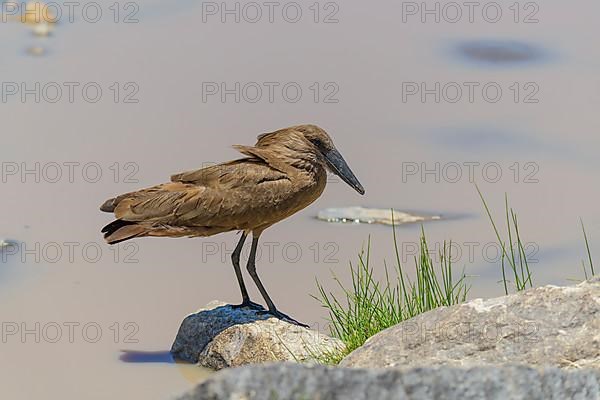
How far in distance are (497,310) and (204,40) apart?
990cm

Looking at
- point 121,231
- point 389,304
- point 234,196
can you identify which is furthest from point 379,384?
point 121,231

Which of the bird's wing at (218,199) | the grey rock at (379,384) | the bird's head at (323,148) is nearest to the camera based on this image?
the grey rock at (379,384)

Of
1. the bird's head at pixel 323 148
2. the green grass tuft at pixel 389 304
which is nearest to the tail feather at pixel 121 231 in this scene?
the bird's head at pixel 323 148

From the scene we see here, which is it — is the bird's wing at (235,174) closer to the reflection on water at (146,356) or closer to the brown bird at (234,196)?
the brown bird at (234,196)

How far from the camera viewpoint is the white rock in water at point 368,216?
11211 mm

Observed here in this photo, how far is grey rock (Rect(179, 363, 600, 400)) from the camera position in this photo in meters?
3.26

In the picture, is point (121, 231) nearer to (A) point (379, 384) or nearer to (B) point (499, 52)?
(A) point (379, 384)

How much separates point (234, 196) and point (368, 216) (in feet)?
11.0

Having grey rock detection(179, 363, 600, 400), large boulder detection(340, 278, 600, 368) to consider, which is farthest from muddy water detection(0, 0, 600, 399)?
grey rock detection(179, 363, 600, 400)

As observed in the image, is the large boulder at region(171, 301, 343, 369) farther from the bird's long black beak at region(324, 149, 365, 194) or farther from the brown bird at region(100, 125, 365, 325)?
the bird's long black beak at region(324, 149, 365, 194)

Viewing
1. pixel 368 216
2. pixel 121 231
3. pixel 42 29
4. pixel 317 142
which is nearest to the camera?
pixel 121 231

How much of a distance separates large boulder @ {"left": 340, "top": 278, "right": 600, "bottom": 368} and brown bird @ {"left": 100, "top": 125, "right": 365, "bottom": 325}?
Result: 7.35 ft

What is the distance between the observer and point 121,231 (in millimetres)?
8266

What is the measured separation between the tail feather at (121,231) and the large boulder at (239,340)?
0.83 m
